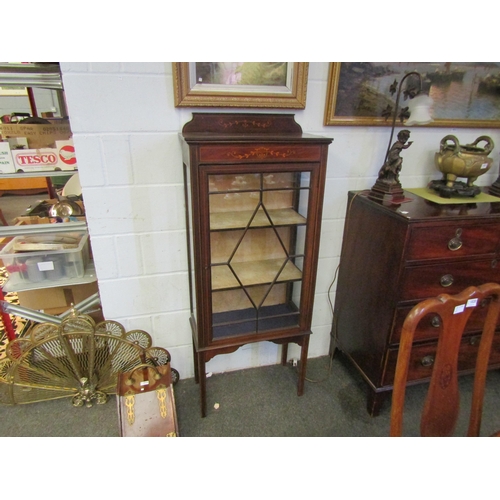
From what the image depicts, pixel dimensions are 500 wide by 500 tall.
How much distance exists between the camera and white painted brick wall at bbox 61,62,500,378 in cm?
131

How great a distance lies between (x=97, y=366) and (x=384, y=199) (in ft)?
5.24

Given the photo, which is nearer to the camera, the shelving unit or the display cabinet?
the display cabinet

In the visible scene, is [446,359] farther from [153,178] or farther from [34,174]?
[34,174]

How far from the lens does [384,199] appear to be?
150 cm

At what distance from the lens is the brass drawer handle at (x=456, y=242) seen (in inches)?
53.9

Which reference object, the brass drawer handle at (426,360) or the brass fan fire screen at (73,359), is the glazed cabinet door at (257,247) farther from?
the brass drawer handle at (426,360)

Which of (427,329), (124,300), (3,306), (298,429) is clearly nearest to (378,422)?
(298,429)

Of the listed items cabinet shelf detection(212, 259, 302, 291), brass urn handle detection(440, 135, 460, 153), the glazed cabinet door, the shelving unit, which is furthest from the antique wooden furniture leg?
brass urn handle detection(440, 135, 460, 153)

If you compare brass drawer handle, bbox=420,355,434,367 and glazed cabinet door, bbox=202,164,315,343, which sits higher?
glazed cabinet door, bbox=202,164,315,343

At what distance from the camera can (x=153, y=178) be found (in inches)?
57.4

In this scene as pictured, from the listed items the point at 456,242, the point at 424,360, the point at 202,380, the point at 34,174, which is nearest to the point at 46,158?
the point at 34,174

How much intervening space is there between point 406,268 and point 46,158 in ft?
5.41

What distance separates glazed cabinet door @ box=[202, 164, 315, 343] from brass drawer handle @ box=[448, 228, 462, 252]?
23.5 inches

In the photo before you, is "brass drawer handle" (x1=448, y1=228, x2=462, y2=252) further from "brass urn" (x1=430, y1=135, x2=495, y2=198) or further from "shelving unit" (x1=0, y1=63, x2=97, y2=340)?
"shelving unit" (x1=0, y1=63, x2=97, y2=340)
